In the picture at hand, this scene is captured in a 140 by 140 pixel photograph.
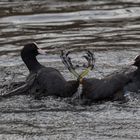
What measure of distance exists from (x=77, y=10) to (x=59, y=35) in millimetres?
4331

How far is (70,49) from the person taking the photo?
56.5ft

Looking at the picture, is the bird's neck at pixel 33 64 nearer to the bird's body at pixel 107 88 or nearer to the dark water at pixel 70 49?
the dark water at pixel 70 49

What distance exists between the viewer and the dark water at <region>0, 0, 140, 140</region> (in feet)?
36.2

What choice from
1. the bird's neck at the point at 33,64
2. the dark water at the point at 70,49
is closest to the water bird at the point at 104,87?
the dark water at the point at 70,49

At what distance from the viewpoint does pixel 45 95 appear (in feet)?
41.9

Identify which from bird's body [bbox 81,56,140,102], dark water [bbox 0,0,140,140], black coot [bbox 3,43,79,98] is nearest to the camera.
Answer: dark water [bbox 0,0,140,140]

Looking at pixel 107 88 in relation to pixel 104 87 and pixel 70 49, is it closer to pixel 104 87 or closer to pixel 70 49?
pixel 104 87

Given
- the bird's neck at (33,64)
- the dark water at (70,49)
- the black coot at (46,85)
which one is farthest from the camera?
the bird's neck at (33,64)

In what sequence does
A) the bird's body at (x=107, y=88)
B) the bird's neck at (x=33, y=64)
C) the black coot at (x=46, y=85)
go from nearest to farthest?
the bird's body at (x=107, y=88) → the black coot at (x=46, y=85) → the bird's neck at (x=33, y=64)

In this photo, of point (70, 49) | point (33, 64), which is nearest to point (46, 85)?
point (33, 64)

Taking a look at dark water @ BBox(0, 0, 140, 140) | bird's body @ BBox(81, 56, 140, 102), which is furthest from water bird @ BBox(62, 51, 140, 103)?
dark water @ BBox(0, 0, 140, 140)

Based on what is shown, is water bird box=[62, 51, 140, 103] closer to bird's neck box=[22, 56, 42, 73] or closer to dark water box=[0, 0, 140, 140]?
dark water box=[0, 0, 140, 140]

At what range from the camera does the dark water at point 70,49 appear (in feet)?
36.2

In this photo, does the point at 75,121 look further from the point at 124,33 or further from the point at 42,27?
the point at 42,27
